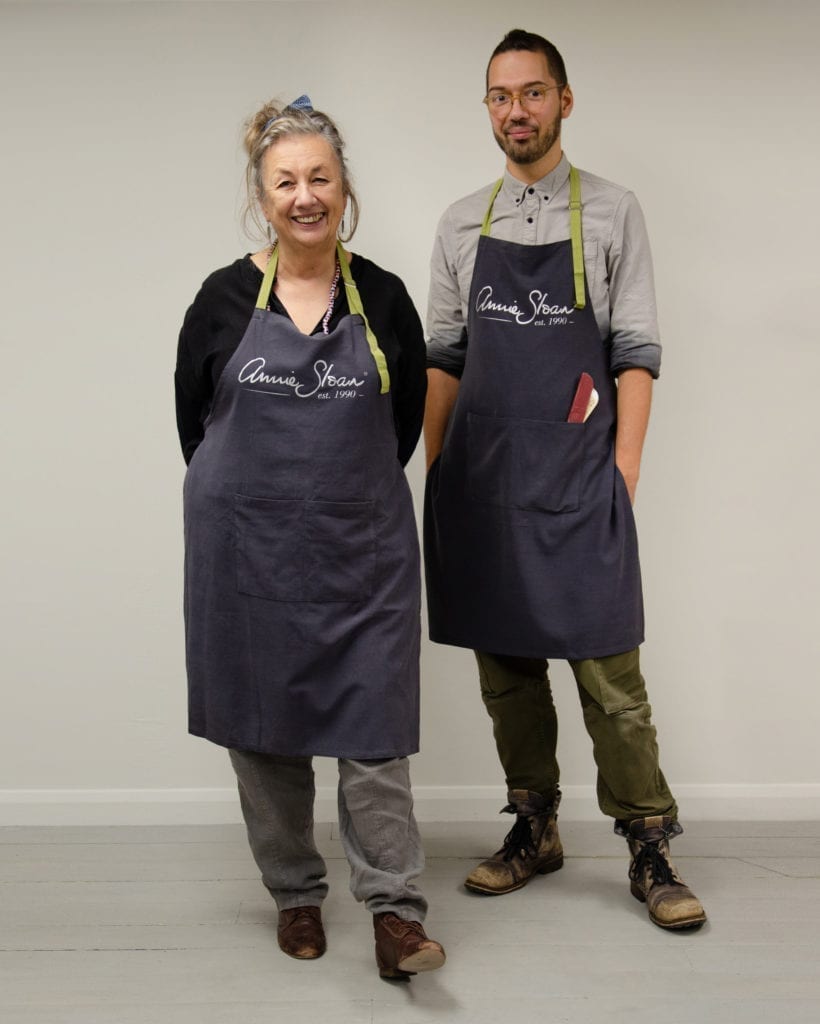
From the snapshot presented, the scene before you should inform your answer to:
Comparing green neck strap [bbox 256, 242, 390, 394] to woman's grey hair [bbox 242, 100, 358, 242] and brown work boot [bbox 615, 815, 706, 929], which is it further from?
brown work boot [bbox 615, 815, 706, 929]

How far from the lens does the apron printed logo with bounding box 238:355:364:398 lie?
7.38 feet

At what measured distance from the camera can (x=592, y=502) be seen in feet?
8.32

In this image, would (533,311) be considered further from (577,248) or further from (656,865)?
(656,865)

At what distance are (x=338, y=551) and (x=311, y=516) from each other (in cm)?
8

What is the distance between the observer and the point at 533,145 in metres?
2.50

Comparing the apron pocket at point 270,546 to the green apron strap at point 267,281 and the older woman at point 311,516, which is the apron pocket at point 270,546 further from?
the green apron strap at point 267,281

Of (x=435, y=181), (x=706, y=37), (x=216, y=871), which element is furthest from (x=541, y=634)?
(x=706, y=37)

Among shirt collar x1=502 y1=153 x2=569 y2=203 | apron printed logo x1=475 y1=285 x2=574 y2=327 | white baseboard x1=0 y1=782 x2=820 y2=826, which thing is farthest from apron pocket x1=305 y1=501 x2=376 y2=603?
white baseboard x1=0 y1=782 x2=820 y2=826

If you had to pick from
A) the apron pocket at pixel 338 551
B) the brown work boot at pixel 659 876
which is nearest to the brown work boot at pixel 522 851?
the brown work boot at pixel 659 876

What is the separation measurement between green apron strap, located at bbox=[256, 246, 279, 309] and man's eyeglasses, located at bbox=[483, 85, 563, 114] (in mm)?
552

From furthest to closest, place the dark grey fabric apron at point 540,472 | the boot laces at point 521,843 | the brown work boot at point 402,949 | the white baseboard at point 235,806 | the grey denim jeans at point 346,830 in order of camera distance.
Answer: the white baseboard at point 235,806 < the boot laces at point 521,843 < the dark grey fabric apron at point 540,472 < the grey denim jeans at point 346,830 < the brown work boot at point 402,949

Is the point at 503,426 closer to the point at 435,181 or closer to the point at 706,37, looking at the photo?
the point at 435,181

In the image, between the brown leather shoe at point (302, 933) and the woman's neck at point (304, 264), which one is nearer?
the woman's neck at point (304, 264)

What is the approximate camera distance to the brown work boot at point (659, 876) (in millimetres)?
2504
